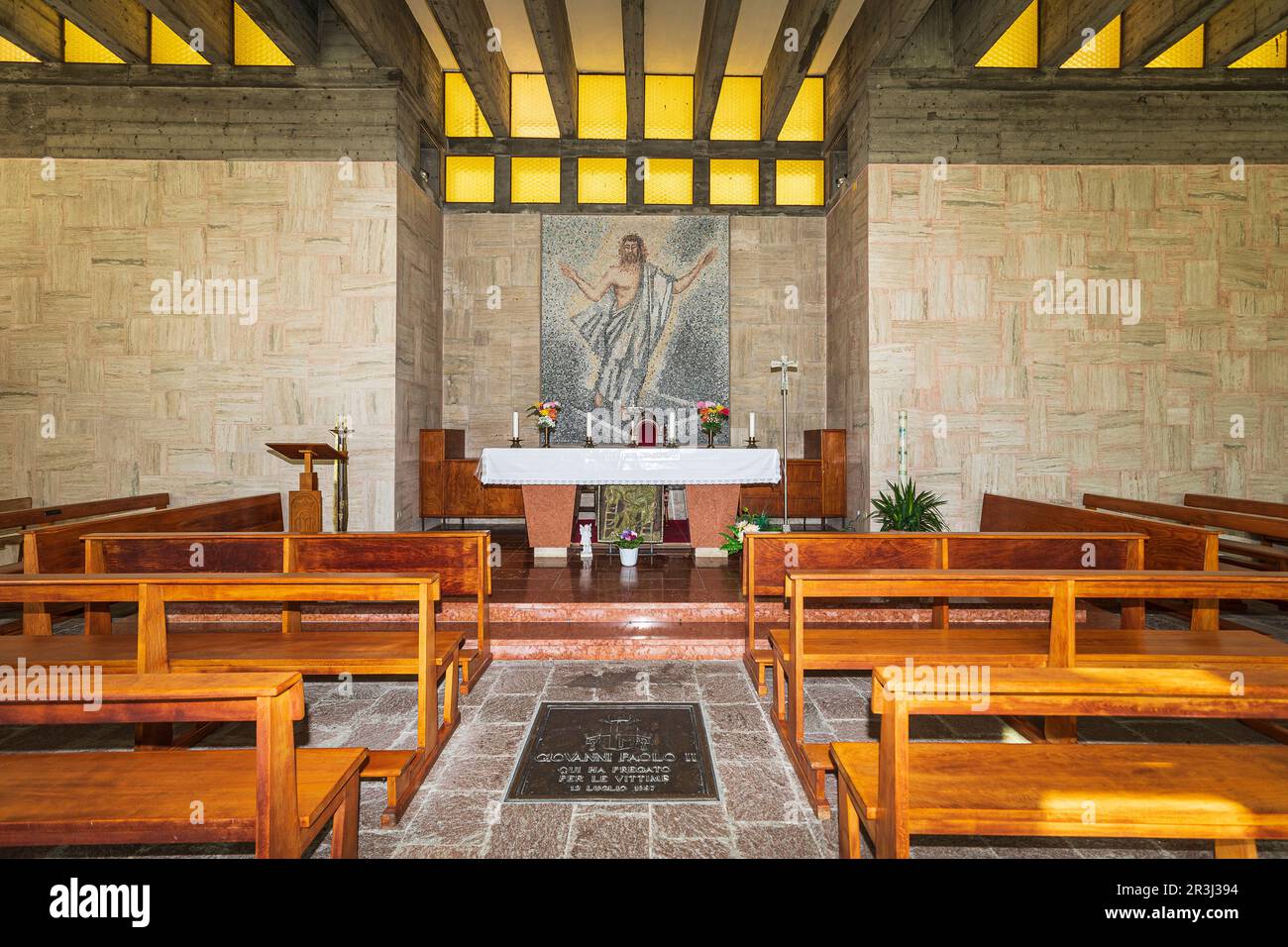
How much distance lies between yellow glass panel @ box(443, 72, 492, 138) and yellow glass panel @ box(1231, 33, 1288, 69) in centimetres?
896

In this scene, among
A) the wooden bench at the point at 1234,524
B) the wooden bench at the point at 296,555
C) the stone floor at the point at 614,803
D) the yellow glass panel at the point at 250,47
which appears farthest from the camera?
the yellow glass panel at the point at 250,47

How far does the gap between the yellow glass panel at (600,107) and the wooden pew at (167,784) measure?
8.84 meters

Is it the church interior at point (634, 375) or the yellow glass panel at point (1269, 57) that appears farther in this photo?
the yellow glass panel at point (1269, 57)

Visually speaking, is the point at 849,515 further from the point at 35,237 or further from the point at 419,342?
the point at 35,237

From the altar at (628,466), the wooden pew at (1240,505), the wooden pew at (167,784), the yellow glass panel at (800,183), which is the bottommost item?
the wooden pew at (167,784)

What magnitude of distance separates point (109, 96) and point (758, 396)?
8.18 metres

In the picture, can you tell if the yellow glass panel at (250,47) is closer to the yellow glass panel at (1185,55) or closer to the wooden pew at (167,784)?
the wooden pew at (167,784)

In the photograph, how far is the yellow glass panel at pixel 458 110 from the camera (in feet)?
29.0

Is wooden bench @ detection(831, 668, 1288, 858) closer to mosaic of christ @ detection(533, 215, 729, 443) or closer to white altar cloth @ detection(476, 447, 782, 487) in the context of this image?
white altar cloth @ detection(476, 447, 782, 487)

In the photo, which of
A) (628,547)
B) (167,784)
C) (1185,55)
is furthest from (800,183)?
(167,784)

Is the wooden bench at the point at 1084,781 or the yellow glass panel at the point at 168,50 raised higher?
the yellow glass panel at the point at 168,50

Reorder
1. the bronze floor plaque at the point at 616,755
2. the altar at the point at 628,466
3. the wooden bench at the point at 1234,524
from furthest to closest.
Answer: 1. the altar at the point at 628,466
2. the wooden bench at the point at 1234,524
3. the bronze floor plaque at the point at 616,755

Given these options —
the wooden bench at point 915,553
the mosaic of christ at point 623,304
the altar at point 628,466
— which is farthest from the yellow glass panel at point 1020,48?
the wooden bench at point 915,553

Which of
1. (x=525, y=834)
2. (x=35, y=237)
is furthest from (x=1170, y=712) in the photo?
(x=35, y=237)
